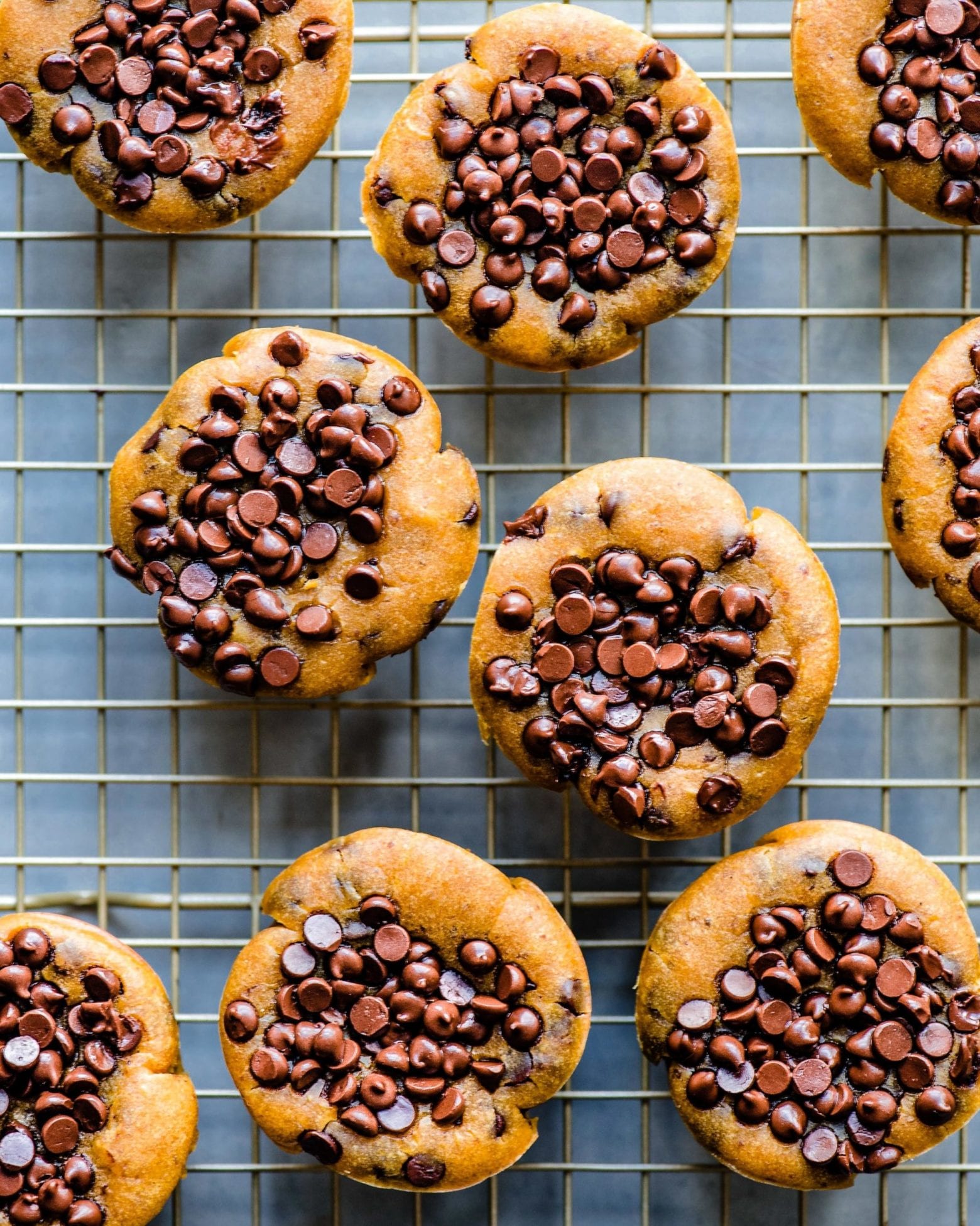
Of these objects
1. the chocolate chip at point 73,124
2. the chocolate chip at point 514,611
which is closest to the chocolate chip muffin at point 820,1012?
the chocolate chip at point 514,611

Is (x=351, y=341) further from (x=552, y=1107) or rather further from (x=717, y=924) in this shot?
(x=552, y=1107)

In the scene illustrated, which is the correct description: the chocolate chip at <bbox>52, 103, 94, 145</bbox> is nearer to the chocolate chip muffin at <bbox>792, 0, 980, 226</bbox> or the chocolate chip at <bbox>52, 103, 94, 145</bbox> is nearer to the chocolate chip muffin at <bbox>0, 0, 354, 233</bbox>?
the chocolate chip muffin at <bbox>0, 0, 354, 233</bbox>

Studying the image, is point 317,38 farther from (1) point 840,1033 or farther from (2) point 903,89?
(1) point 840,1033

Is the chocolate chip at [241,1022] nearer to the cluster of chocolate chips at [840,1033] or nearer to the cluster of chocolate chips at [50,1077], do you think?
the cluster of chocolate chips at [50,1077]

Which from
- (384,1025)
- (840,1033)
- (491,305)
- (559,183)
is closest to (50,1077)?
(384,1025)

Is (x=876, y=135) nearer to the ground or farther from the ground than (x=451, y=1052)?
farther from the ground

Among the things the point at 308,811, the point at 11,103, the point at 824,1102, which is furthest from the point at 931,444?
the point at 11,103
